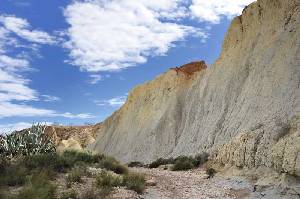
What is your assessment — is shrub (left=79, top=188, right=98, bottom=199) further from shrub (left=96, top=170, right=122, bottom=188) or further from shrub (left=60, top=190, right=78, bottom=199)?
shrub (left=96, top=170, right=122, bottom=188)

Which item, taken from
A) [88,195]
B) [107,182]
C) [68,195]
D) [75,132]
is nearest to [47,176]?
[107,182]

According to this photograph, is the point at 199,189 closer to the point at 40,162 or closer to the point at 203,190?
the point at 203,190

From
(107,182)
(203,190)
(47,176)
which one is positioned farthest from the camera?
(203,190)

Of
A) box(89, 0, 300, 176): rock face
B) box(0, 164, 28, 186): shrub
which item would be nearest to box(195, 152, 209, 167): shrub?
box(89, 0, 300, 176): rock face

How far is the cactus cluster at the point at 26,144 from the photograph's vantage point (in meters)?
23.8

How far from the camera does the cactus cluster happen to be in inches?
938

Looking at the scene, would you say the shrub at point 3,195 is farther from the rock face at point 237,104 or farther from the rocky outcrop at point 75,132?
the rocky outcrop at point 75,132

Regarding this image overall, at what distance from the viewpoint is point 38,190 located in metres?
13.0

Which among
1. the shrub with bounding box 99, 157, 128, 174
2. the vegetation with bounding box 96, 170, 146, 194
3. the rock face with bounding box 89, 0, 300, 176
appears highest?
the rock face with bounding box 89, 0, 300, 176

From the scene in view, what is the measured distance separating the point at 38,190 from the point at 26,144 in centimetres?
1266

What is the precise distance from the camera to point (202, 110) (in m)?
38.5

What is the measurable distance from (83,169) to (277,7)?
18.7 m

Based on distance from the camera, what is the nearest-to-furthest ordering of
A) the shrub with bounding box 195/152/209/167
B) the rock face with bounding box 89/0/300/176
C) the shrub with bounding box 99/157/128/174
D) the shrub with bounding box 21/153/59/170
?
the shrub with bounding box 21/153/59/170
the rock face with bounding box 89/0/300/176
the shrub with bounding box 99/157/128/174
the shrub with bounding box 195/152/209/167

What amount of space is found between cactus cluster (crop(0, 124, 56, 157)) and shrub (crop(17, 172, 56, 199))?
8995 mm
